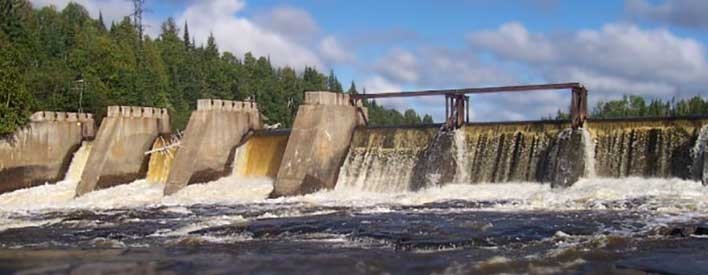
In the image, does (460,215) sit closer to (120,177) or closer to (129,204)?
(129,204)

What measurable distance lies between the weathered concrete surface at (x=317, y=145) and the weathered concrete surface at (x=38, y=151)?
11965mm

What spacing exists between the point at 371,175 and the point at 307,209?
536 cm

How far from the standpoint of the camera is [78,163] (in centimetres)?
3341

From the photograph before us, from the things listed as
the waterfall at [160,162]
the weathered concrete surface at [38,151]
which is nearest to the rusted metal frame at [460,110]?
the waterfall at [160,162]

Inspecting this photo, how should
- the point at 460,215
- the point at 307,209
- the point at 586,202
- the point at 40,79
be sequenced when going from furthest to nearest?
the point at 40,79 → the point at 307,209 → the point at 586,202 → the point at 460,215

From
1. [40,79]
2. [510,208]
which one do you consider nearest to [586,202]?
[510,208]

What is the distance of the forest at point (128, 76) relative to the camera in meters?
44.1

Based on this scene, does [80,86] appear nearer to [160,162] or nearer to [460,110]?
[160,162]

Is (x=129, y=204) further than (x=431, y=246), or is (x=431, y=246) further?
(x=129, y=204)

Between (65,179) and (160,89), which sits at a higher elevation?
(160,89)

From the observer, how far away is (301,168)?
25.9 meters

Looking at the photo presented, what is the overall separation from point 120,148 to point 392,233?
19496 millimetres

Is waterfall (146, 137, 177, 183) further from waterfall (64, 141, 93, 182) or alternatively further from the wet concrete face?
the wet concrete face

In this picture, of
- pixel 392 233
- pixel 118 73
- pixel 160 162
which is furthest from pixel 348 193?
pixel 118 73
